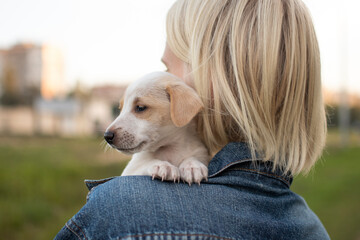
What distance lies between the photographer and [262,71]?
1.52 m

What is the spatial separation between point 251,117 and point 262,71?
0.19 m

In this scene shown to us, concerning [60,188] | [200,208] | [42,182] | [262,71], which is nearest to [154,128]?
[262,71]

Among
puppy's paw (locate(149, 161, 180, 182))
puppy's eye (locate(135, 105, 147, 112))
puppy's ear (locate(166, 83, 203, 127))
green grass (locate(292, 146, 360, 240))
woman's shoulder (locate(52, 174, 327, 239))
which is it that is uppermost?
puppy's ear (locate(166, 83, 203, 127))

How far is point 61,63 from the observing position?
90.7 ft

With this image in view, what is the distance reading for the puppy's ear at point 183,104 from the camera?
5.84ft

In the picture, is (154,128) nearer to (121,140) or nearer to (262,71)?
(121,140)

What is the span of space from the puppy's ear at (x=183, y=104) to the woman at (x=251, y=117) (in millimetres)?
55

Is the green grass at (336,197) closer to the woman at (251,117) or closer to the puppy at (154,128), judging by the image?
the puppy at (154,128)

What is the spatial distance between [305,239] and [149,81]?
110 cm

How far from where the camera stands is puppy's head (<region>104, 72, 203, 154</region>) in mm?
1923

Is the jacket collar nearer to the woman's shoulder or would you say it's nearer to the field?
the woman's shoulder

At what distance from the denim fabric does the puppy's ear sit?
310 mm

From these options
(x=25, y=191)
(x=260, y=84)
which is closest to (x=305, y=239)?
(x=260, y=84)

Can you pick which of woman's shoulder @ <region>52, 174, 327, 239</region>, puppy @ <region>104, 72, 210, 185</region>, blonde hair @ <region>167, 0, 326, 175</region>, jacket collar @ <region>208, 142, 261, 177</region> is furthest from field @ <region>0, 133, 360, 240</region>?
woman's shoulder @ <region>52, 174, 327, 239</region>
